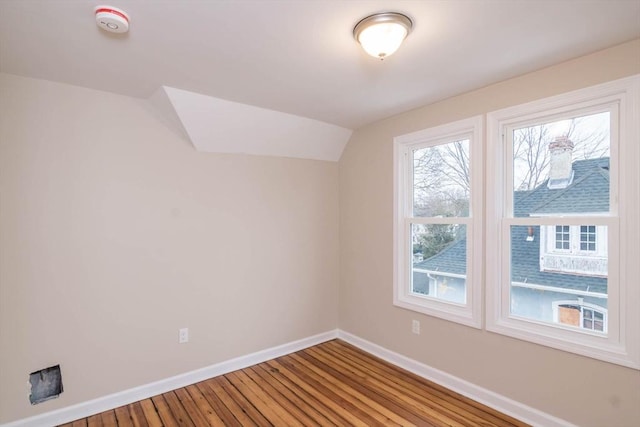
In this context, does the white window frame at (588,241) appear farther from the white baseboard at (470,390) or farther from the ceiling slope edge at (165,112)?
the ceiling slope edge at (165,112)

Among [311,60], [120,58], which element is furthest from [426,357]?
[120,58]

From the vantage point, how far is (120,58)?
78.7 inches

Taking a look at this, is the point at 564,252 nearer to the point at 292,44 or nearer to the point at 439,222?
the point at 439,222

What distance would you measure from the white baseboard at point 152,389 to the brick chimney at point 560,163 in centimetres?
278

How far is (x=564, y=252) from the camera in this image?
7.21 feet

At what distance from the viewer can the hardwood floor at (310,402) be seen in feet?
7.59

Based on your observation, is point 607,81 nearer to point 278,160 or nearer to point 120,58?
point 278,160

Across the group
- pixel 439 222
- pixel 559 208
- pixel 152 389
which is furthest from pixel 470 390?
pixel 152 389

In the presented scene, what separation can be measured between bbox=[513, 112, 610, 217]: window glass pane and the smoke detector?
259 cm

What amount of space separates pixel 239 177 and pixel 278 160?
1.60 ft

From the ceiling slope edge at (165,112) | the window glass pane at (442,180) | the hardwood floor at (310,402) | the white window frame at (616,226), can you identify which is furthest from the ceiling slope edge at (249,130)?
the hardwood floor at (310,402)

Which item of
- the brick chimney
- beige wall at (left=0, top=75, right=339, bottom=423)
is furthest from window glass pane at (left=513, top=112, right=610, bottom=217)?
beige wall at (left=0, top=75, right=339, bottom=423)

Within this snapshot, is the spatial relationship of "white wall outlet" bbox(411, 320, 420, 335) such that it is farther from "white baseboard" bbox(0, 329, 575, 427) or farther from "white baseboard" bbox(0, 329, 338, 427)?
"white baseboard" bbox(0, 329, 338, 427)

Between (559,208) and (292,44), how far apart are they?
2053mm
